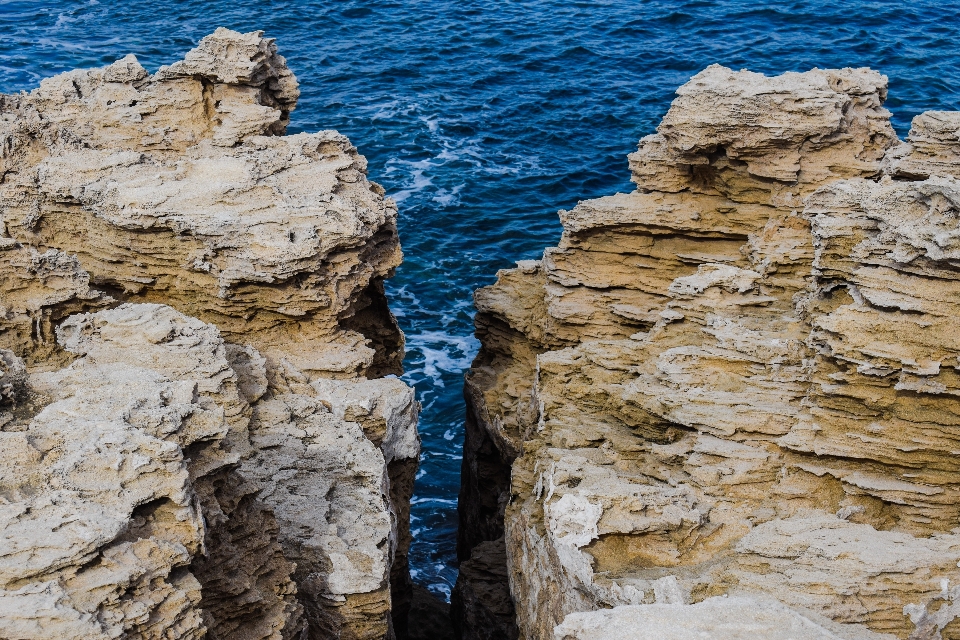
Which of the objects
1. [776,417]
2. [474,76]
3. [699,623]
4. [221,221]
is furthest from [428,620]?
[474,76]

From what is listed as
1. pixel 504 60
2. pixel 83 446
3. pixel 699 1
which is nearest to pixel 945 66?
pixel 699 1

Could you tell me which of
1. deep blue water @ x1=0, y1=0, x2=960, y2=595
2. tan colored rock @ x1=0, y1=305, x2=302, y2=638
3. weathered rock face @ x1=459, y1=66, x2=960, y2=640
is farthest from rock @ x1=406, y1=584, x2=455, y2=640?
tan colored rock @ x1=0, y1=305, x2=302, y2=638

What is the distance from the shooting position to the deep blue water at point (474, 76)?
127 feet

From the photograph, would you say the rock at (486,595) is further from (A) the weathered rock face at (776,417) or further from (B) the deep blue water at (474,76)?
(B) the deep blue water at (474,76)

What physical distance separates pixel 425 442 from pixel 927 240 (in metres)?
20.5

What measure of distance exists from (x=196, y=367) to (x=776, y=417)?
793 cm

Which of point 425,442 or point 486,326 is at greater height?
point 486,326

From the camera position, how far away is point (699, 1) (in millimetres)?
55594

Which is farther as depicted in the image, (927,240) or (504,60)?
(504,60)

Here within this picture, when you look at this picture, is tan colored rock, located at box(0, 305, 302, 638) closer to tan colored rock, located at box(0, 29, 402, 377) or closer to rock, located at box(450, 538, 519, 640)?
tan colored rock, located at box(0, 29, 402, 377)

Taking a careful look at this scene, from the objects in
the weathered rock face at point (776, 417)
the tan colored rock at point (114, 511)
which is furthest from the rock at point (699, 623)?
the tan colored rock at point (114, 511)

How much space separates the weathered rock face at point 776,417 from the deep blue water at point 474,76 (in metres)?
15.0

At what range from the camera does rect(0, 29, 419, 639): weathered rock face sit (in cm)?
1031

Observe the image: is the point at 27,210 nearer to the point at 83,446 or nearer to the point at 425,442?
the point at 83,446
